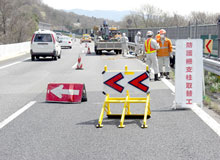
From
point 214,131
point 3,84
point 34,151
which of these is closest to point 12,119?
point 34,151

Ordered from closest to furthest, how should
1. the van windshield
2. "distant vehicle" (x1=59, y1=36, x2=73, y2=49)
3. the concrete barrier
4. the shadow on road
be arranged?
the shadow on road → the van windshield → the concrete barrier → "distant vehicle" (x1=59, y1=36, x2=73, y2=49)

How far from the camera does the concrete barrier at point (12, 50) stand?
2805 cm

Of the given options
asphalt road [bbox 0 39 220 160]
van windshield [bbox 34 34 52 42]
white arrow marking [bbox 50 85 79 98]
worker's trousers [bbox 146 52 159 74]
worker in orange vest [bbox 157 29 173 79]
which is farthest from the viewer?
van windshield [bbox 34 34 52 42]

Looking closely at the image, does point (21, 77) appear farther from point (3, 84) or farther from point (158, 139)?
point (158, 139)

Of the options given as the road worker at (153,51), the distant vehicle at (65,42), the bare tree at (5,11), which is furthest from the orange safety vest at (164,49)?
the bare tree at (5,11)

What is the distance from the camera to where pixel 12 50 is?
103 ft

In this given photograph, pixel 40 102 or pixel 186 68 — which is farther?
pixel 40 102

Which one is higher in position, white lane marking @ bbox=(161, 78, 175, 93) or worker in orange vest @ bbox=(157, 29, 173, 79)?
worker in orange vest @ bbox=(157, 29, 173, 79)

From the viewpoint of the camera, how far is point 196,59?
29.1 feet

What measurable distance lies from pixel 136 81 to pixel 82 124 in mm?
1448

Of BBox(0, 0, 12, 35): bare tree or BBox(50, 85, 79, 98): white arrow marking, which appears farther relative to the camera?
BBox(0, 0, 12, 35): bare tree

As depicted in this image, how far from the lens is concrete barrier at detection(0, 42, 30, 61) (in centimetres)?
2805

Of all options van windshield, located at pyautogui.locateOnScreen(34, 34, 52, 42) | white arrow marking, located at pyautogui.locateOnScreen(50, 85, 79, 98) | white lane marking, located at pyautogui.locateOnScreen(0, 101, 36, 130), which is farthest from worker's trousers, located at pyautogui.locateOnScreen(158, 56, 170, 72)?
van windshield, located at pyautogui.locateOnScreen(34, 34, 52, 42)

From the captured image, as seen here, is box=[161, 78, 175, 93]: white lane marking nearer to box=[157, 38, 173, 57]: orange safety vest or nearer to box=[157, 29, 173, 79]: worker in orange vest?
box=[157, 29, 173, 79]: worker in orange vest
